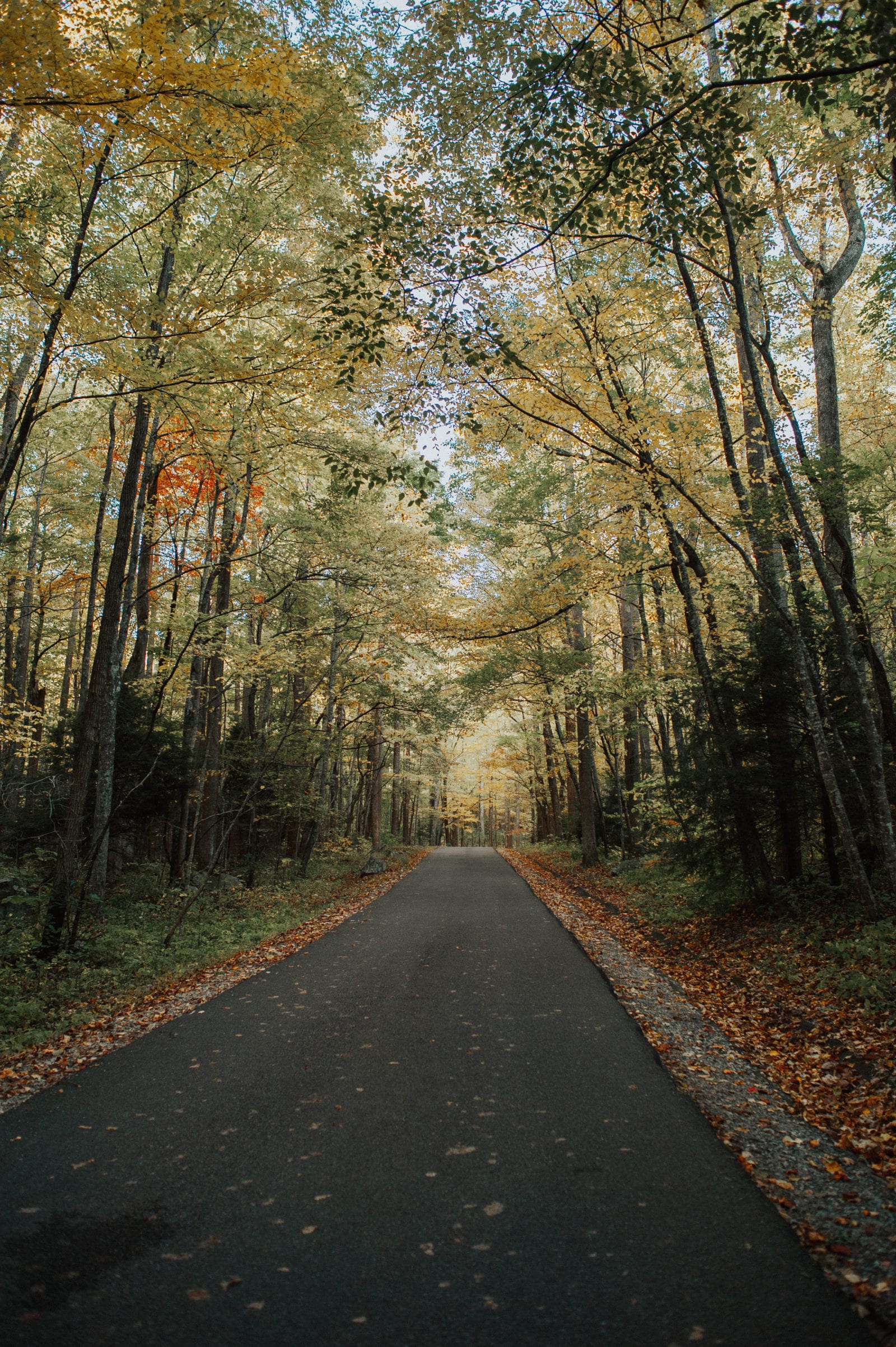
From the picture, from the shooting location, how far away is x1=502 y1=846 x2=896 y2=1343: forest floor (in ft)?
8.67

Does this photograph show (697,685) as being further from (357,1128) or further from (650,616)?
(357,1128)

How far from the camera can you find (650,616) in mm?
14016

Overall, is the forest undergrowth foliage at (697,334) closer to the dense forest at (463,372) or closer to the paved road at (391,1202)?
the dense forest at (463,372)

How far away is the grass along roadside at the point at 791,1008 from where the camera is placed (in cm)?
367

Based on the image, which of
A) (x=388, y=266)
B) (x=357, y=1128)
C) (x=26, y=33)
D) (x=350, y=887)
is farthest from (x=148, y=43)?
(x=350, y=887)

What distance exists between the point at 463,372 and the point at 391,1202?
8127 mm

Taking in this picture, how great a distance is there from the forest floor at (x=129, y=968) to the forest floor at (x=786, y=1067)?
412 centimetres

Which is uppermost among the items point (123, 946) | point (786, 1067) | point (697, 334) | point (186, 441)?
point (697, 334)

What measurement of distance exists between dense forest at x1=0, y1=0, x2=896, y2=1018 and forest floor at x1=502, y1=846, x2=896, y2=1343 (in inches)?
44.8

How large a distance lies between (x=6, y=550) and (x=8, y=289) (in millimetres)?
7658

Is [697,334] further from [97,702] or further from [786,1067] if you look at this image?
[97,702]

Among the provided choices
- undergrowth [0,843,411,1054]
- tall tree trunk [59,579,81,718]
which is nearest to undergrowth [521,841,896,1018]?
undergrowth [0,843,411,1054]

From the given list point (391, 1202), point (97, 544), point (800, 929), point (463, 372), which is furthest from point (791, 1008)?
point (97, 544)

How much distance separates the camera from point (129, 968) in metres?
6.91
